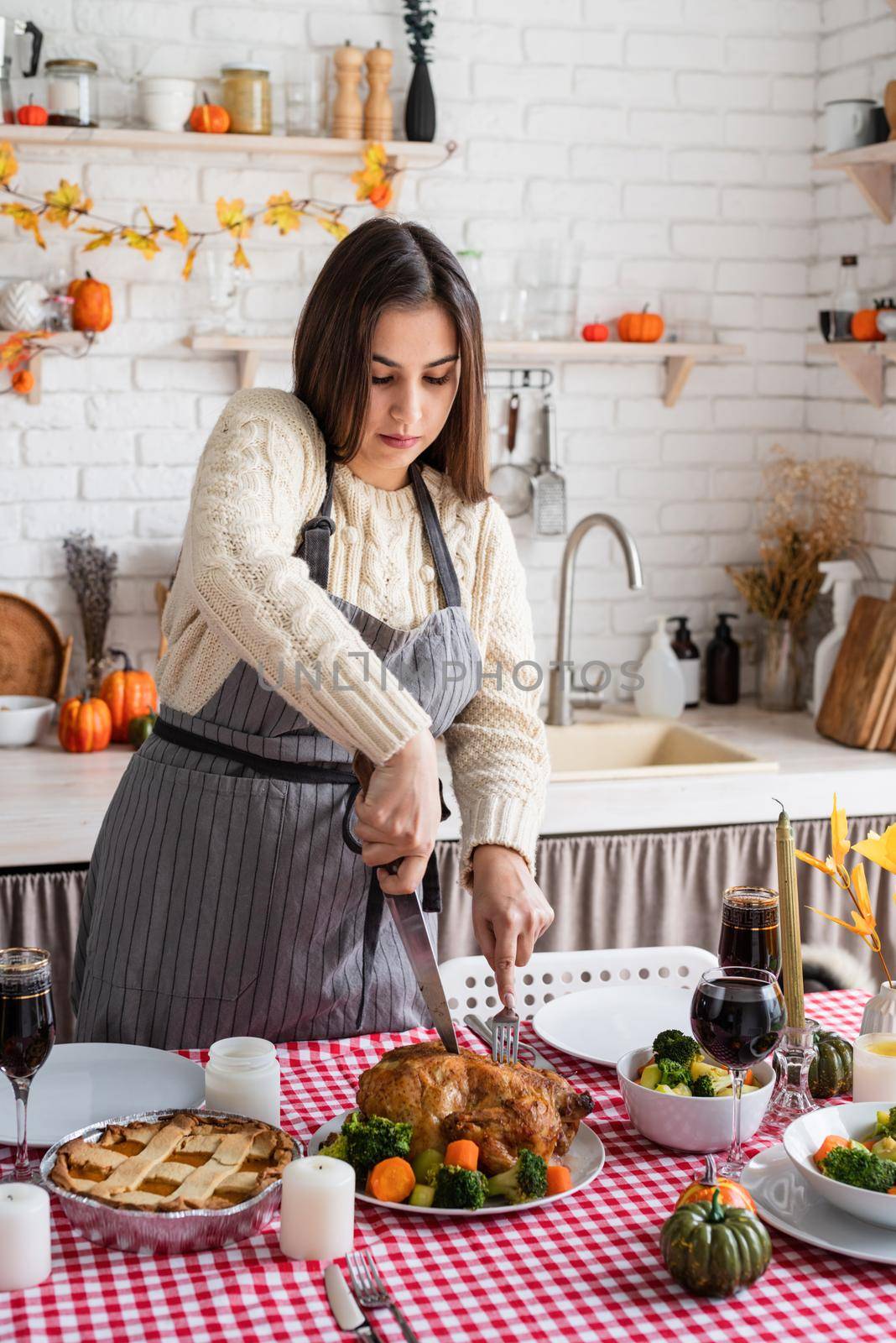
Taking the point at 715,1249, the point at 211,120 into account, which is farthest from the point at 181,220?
the point at 715,1249

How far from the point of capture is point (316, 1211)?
1.19 metres

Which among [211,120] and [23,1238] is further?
[211,120]

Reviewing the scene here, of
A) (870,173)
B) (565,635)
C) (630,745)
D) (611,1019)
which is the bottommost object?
(630,745)

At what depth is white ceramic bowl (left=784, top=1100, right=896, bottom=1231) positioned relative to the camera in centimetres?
124

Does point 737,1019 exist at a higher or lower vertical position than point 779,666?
higher

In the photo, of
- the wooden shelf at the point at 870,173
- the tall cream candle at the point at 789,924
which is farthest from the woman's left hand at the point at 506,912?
the wooden shelf at the point at 870,173

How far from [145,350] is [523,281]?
896 mm

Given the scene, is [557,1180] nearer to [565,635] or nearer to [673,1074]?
[673,1074]

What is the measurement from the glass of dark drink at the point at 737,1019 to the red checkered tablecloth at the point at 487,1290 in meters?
0.15

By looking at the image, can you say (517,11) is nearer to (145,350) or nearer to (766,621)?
(145,350)

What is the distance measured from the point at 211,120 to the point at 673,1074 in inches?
95.6

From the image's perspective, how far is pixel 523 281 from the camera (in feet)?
11.5

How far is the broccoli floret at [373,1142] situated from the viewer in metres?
1.31

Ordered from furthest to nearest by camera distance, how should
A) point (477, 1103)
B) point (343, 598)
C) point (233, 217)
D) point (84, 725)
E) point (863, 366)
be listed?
point (863, 366) < point (233, 217) < point (84, 725) < point (343, 598) < point (477, 1103)
